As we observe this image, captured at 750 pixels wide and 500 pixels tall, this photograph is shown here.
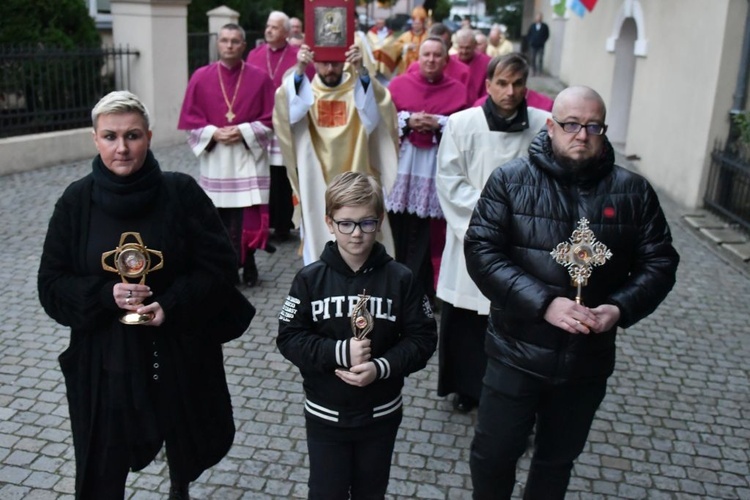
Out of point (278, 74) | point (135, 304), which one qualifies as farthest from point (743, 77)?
point (135, 304)

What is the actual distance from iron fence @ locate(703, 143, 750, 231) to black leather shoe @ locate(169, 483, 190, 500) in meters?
7.25

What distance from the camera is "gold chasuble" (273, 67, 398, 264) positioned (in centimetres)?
571

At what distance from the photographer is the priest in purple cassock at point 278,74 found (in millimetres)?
8242

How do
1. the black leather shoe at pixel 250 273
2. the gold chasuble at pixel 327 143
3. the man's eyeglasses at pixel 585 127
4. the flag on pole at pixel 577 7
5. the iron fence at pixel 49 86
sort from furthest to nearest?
1. the flag on pole at pixel 577 7
2. the iron fence at pixel 49 86
3. the black leather shoe at pixel 250 273
4. the gold chasuble at pixel 327 143
5. the man's eyeglasses at pixel 585 127

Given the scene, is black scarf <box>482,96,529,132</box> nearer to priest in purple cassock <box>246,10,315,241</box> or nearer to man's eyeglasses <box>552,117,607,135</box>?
man's eyeglasses <box>552,117,607,135</box>

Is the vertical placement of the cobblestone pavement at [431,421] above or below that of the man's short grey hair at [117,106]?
below

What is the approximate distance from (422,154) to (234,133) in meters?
1.59

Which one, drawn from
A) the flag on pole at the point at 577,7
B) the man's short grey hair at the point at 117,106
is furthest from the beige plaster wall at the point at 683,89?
the man's short grey hair at the point at 117,106

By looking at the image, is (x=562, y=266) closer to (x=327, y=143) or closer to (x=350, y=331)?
(x=350, y=331)

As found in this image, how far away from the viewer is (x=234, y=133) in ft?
21.9

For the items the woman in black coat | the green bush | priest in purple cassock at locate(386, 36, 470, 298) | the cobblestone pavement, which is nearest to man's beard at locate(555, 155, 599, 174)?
the woman in black coat

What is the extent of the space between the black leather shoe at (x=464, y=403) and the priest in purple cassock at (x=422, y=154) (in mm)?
1345

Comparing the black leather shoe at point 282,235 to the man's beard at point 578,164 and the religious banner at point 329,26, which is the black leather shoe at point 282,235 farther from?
the man's beard at point 578,164

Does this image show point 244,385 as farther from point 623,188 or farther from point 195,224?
point 623,188
